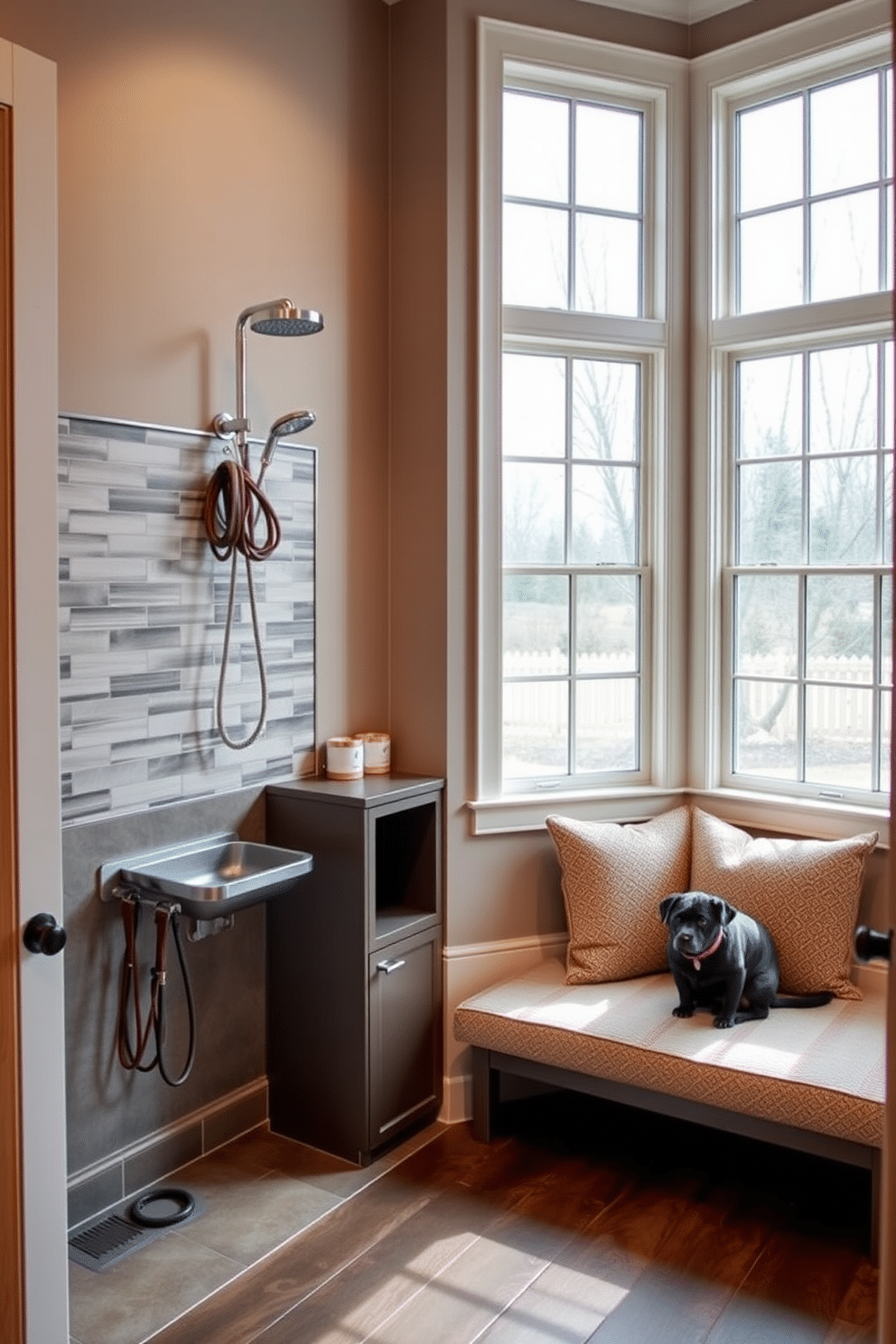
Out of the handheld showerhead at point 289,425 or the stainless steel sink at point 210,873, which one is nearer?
the stainless steel sink at point 210,873

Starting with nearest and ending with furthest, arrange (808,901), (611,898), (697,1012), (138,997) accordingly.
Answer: (138,997)
(697,1012)
(808,901)
(611,898)

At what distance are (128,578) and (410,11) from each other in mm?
1927

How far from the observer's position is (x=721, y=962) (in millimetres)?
2934

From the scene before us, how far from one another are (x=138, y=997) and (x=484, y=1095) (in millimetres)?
1002

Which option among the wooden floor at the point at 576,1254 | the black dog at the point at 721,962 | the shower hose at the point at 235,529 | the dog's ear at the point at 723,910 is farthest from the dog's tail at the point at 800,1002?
the shower hose at the point at 235,529

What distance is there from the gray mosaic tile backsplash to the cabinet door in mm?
613

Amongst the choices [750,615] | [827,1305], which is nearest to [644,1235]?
[827,1305]

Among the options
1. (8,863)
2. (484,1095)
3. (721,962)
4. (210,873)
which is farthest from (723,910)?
(8,863)

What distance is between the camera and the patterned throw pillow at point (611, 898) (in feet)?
10.8

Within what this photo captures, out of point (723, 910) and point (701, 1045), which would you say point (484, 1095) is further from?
point (723, 910)

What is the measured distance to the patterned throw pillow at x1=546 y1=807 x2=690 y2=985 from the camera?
3.28m

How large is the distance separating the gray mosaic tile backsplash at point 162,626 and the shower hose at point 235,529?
0.14 ft

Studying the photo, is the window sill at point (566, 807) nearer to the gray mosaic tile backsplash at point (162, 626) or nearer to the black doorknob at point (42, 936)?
the gray mosaic tile backsplash at point (162, 626)

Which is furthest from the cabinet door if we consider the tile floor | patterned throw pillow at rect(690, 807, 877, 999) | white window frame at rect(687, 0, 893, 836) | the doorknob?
the doorknob
